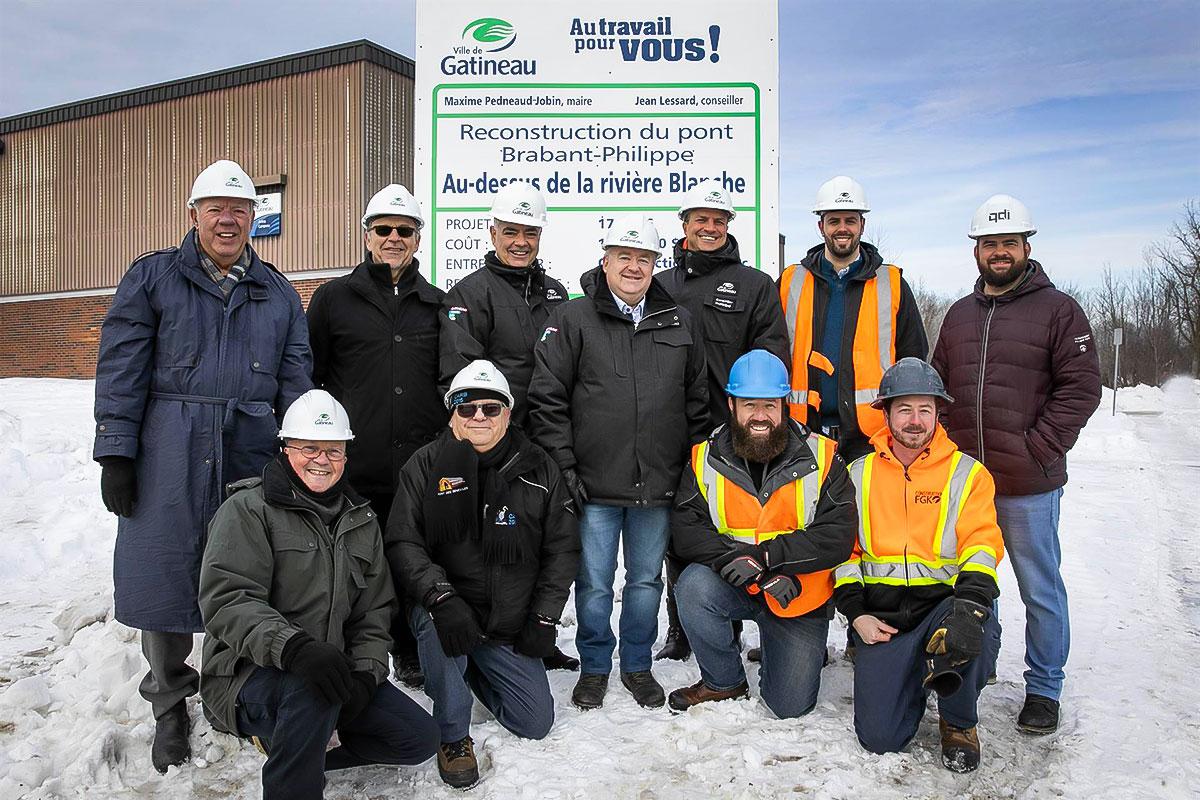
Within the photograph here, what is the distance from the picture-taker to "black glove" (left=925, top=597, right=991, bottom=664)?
11.5 feet

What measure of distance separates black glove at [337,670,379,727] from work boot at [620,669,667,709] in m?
1.37

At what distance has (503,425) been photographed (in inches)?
158

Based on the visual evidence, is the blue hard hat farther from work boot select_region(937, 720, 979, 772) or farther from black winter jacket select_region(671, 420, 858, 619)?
work boot select_region(937, 720, 979, 772)

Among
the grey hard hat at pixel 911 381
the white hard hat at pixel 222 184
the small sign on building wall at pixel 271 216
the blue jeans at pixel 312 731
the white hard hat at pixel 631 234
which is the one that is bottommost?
the blue jeans at pixel 312 731

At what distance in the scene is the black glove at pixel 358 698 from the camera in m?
3.30

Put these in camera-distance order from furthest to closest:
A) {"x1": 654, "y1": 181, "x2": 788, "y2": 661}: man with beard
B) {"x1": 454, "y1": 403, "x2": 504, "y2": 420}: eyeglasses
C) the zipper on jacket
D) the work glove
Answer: {"x1": 654, "y1": 181, "x2": 788, "y2": 661}: man with beard < the zipper on jacket < the work glove < {"x1": 454, "y1": 403, "x2": 504, "y2": 420}: eyeglasses

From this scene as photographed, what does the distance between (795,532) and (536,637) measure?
1246mm

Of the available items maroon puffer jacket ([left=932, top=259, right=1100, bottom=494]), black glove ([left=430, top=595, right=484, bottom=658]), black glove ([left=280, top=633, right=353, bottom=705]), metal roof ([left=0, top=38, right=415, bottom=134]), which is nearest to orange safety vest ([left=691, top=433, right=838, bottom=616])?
maroon puffer jacket ([left=932, top=259, right=1100, bottom=494])

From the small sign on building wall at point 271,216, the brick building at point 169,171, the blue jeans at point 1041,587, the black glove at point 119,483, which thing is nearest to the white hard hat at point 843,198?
the blue jeans at point 1041,587

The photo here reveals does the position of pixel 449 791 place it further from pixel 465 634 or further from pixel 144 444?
pixel 144 444

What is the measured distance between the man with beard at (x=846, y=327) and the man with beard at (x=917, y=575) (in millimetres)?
399

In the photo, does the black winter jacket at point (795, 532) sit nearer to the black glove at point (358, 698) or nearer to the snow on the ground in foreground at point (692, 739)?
the snow on the ground in foreground at point (692, 739)

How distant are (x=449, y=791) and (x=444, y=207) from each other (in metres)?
4.05

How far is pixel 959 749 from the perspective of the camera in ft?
12.0
